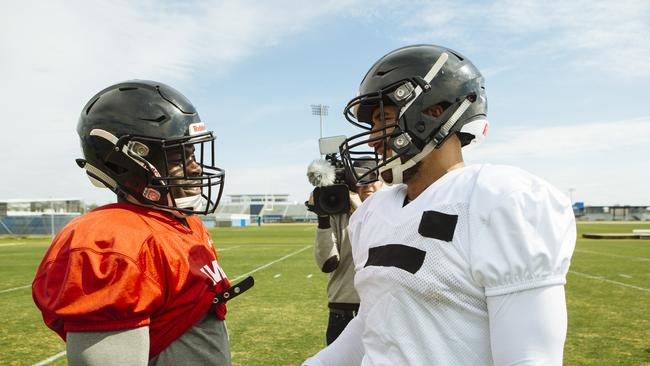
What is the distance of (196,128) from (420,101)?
1.09 m

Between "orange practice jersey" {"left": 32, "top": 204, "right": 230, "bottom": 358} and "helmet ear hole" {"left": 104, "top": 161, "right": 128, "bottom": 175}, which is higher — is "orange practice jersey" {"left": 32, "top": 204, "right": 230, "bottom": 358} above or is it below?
below

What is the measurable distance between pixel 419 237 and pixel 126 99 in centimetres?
147

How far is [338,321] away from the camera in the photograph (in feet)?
13.3

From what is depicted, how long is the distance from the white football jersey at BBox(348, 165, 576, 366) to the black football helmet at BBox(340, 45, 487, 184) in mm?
172

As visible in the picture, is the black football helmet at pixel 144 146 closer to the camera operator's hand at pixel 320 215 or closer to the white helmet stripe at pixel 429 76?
the white helmet stripe at pixel 429 76

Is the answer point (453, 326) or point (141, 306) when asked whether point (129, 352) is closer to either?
point (141, 306)

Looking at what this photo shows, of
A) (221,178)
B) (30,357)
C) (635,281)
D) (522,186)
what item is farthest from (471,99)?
(635,281)

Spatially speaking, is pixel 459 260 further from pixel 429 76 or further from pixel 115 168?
pixel 115 168

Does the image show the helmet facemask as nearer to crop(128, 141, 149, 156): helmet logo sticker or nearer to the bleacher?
crop(128, 141, 149, 156): helmet logo sticker

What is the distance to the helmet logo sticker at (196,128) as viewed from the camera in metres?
2.34

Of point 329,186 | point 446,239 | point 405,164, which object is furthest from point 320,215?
point 446,239

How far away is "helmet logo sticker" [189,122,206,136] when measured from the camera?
2.34 meters

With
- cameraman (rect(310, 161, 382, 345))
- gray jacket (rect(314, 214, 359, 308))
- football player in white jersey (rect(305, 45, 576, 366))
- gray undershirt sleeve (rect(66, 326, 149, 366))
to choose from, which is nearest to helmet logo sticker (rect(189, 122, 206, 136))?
football player in white jersey (rect(305, 45, 576, 366))

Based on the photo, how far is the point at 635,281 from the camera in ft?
37.3
